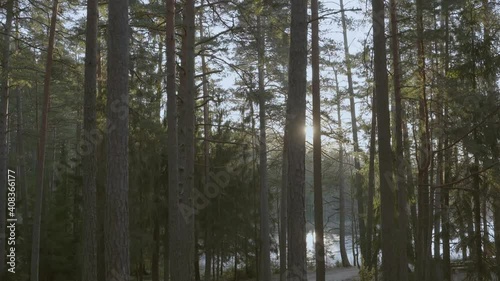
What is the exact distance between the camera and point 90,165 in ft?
30.8

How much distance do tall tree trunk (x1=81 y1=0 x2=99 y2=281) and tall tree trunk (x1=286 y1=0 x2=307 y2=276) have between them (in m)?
4.04

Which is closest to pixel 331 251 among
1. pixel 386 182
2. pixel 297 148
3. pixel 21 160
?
pixel 21 160

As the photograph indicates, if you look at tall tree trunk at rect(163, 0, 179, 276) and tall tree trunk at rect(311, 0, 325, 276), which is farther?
tall tree trunk at rect(311, 0, 325, 276)

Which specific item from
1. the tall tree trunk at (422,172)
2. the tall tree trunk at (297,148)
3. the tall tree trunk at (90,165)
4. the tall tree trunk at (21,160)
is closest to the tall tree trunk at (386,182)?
the tall tree trunk at (422,172)

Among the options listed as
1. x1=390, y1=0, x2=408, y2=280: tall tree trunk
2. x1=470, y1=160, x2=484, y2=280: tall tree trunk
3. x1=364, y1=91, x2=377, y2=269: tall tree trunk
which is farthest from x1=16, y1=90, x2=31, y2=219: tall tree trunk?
x1=470, y1=160, x2=484, y2=280: tall tree trunk

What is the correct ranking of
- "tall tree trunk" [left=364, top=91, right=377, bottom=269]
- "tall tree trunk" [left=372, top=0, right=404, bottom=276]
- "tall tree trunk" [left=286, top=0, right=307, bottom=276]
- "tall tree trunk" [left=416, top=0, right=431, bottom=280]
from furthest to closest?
1. "tall tree trunk" [left=364, top=91, right=377, bottom=269]
2. "tall tree trunk" [left=416, top=0, right=431, bottom=280]
3. "tall tree trunk" [left=372, top=0, right=404, bottom=276]
4. "tall tree trunk" [left=286, top=0, right=307, bottom=276]

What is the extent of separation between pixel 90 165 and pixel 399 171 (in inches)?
263

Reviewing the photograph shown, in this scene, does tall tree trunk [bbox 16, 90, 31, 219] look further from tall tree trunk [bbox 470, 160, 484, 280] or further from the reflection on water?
tall tree trunk [bbox 470, 160, 484, 280]

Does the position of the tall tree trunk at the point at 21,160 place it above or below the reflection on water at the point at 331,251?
above

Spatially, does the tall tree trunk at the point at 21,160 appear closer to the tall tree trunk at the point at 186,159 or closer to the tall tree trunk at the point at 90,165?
the tall tree trunk at the point at 90,165

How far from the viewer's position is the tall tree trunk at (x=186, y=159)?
9.47 metres

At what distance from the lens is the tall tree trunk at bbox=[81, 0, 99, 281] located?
357 inches

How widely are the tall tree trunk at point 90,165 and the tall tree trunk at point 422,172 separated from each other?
714 centimetres

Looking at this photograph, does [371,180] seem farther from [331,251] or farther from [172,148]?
[331,251]
